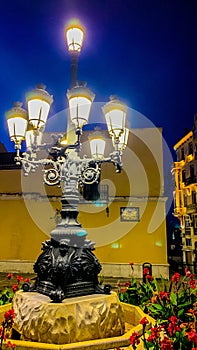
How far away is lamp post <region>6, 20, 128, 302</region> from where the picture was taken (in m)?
3.45

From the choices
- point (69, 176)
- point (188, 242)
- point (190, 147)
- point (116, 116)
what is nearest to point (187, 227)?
point (188, 242)

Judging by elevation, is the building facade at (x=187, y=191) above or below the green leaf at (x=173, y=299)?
above

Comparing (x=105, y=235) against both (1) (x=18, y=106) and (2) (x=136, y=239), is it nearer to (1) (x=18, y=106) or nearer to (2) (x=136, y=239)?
A: (2) (x=136, y=239)

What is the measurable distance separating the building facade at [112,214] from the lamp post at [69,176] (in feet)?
24.1

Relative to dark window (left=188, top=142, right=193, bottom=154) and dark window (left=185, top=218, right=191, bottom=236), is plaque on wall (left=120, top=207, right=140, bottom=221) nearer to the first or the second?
dark window (left=185, top=218, right=191, bottom=236)

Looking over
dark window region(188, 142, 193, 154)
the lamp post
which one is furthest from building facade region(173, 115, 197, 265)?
the lamp post

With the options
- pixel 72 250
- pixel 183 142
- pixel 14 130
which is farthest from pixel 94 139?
pixel 183 142

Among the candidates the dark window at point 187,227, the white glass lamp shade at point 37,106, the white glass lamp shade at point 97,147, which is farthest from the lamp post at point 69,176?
the dark window at point 187,227

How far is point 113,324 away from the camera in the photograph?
3.40m

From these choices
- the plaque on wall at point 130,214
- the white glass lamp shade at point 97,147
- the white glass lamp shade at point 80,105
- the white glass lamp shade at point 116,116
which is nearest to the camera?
the white glass lamp shade at point 80,105

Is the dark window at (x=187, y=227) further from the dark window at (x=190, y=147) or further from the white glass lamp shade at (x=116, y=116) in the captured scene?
the white glass lamp shade at (x=116, y=116)

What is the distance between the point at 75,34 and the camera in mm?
3793

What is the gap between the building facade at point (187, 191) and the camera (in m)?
25.3

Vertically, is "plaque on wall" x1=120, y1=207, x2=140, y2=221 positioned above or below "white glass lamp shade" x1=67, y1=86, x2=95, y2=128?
below
